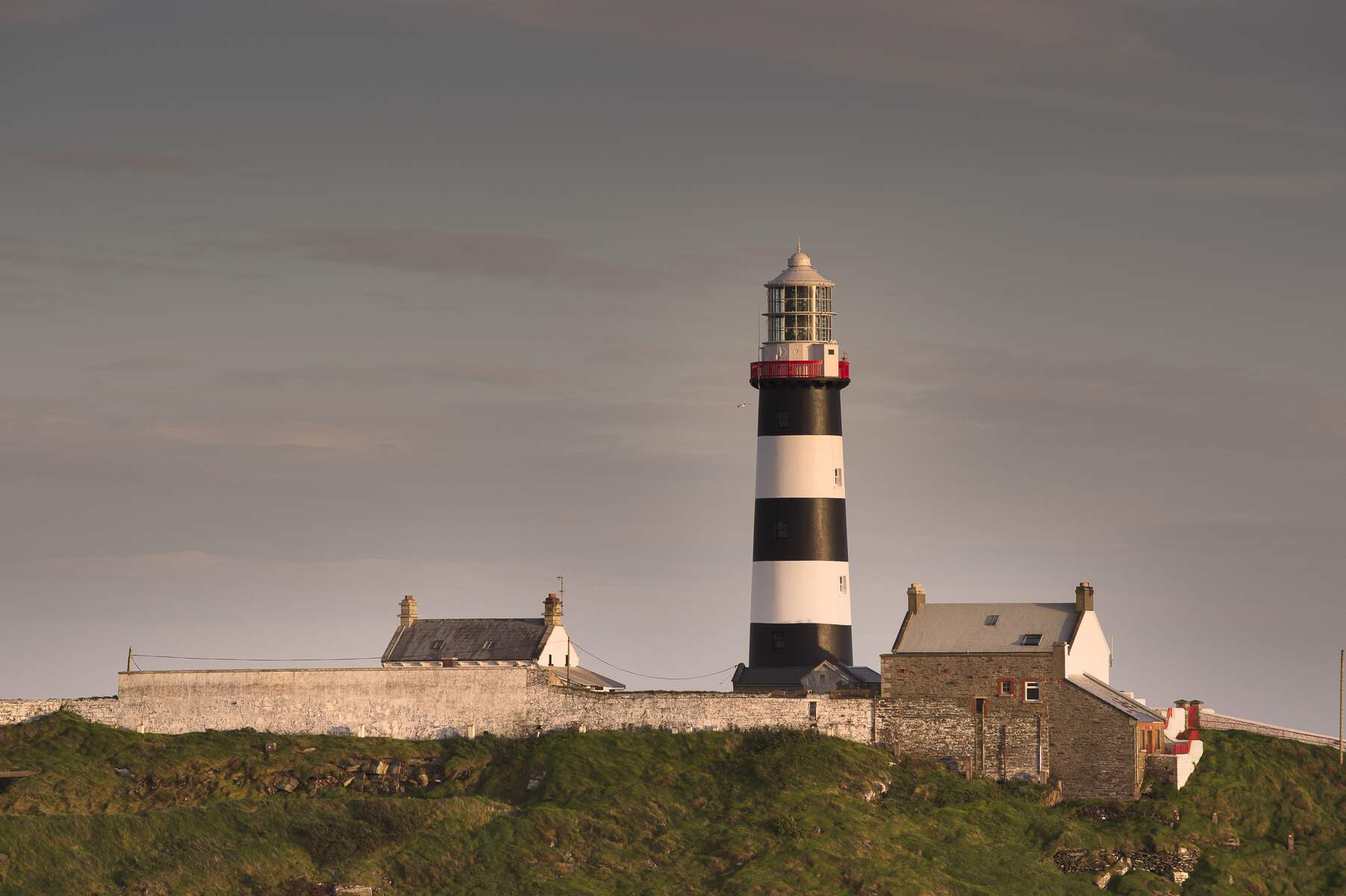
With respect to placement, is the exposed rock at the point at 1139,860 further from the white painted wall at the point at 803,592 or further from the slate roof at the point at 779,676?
the white painted wall at the point at 803,592

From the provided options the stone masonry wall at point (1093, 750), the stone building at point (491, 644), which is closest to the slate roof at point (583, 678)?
the stone building at point (491, 644)

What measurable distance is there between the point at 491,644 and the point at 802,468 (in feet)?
45.6

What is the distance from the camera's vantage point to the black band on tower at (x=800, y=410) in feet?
267

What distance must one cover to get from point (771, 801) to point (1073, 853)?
31.1 ft

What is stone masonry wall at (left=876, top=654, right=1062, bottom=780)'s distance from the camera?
72938mm

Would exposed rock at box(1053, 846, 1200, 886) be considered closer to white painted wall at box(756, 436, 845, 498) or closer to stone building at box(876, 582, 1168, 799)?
stone building at box(876, 582, 1168, 799)

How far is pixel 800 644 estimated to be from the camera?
80.0 metres

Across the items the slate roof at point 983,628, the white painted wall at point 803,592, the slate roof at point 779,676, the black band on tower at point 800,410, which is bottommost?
the slate roof at point 779,676

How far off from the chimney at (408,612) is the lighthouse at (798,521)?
46.0ft

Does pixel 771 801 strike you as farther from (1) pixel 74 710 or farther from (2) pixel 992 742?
(1) pixel 74 710

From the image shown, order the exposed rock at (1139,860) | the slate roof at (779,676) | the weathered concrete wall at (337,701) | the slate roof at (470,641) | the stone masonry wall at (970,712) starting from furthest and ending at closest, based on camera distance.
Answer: the slate roof at (470,641), the slate roof at (779,676), the weathered concrete wall at (337,701), the stone masonry wall at (970,712), the exposed rock at (1139,860)

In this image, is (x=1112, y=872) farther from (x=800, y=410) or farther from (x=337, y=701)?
(x=337, y=701)

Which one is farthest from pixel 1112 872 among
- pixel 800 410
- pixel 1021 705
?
pixel 800 410

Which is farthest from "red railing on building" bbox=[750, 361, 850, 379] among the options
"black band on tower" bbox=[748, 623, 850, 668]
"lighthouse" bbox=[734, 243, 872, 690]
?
"black band on tower" bbox=[748, 623, 850, 668]
